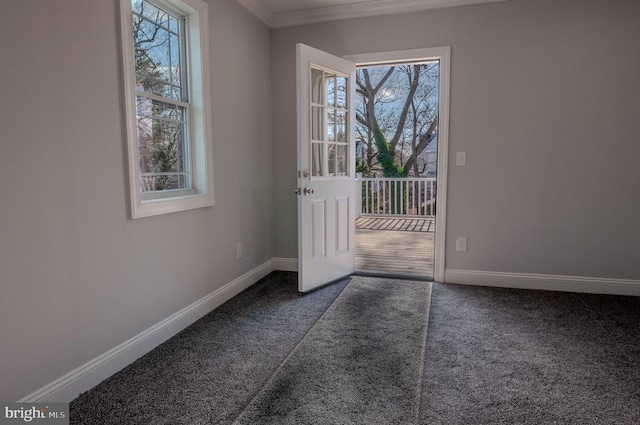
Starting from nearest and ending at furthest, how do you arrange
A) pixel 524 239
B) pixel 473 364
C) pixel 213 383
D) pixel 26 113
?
pixel 26 113
pixel 213 383
pixel 473 364
pixel 524 239

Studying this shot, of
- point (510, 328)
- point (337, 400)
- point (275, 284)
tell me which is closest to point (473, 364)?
point (510, 328)

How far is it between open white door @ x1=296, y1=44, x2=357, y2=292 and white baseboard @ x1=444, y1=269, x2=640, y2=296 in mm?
1029

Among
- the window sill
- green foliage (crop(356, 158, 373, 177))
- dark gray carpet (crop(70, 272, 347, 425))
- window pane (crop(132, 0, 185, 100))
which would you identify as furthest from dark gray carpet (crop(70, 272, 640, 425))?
green foliage (crop(356, 158, 373, 177))

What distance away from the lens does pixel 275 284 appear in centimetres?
339

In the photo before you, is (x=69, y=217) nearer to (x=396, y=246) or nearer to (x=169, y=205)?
(x=169, y=205)

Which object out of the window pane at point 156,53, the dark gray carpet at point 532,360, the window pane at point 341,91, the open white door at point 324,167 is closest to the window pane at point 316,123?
the open white door at point 324,167

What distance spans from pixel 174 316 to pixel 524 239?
109 inches

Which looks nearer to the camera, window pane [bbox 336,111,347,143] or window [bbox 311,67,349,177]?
window [bbox 311,67,349,177]

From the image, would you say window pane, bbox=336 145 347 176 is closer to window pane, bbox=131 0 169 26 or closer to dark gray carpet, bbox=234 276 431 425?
dark gray carpet, bbox=234 276 431 425

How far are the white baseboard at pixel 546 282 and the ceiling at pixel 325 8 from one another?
224 centimetres

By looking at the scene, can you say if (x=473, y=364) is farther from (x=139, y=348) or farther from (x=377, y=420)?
(x=139, y=348)

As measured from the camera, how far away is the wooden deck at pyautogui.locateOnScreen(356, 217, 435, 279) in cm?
395

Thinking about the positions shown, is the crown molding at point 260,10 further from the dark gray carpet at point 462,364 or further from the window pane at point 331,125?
the dark gray carpet at point 462,364

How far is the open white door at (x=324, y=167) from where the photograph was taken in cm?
304
